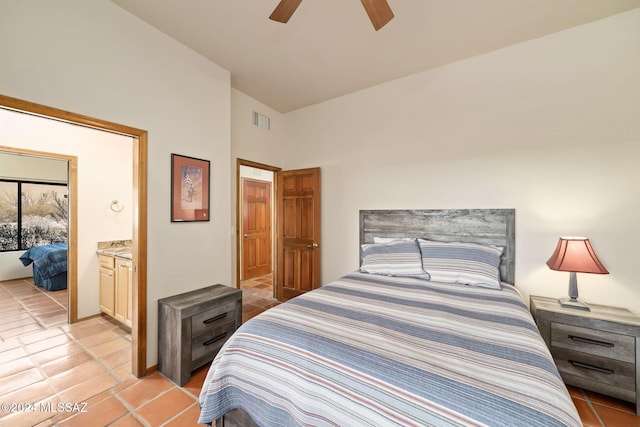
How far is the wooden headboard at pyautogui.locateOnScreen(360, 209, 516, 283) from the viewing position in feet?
8.16

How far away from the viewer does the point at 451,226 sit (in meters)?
2.74

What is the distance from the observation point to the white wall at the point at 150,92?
64.3 inches

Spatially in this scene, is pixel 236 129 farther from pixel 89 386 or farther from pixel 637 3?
pixel 637 3

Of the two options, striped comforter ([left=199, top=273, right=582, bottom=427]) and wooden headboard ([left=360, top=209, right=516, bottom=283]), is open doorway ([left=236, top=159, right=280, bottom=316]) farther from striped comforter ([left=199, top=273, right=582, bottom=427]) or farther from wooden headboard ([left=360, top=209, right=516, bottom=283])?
striped comforter ([left=199, top=273, right=582, bottom=427])

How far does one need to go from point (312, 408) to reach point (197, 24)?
9.78 feet

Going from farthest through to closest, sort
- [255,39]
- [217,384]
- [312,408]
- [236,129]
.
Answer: [236,129]
[255,39]
[217,384]
[312,408]

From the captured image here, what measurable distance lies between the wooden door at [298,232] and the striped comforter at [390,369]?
1.93 meters

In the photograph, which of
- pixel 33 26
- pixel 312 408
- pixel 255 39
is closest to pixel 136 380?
pixel 312 408

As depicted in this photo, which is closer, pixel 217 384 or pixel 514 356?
pixel 514 356

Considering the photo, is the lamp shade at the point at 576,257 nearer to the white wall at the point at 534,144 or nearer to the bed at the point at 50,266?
the white wall at the point at 534,144

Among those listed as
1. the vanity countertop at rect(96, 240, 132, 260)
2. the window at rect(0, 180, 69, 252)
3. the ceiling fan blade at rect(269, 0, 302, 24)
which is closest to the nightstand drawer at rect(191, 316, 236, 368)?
the vanity countertop at rect(96, 240, 132, 260)

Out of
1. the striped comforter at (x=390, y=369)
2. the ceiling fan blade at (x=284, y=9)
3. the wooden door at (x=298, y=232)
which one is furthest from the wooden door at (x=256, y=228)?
Result: the ceiling fan blade at (x=284, y=9)

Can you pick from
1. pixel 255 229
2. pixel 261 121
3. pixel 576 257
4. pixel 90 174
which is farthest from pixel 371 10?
pixel 255 229

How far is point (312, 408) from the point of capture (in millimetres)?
1044
